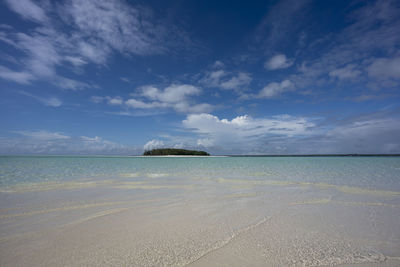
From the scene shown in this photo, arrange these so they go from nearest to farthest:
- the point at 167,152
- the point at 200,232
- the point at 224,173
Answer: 1. the point at 200,232
2. the point at 224,173
3. the point at 167,152

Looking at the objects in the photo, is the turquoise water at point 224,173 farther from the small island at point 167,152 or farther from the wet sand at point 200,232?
the small island at point 167,152

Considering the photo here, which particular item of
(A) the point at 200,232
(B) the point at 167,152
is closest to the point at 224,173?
(A) the point at 200,232

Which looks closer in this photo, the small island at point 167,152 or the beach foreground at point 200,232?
the beach foreground at point 200,232

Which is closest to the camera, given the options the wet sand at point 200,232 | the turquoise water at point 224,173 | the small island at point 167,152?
the wet sand at point 200,232

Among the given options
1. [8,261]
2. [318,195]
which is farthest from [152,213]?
[318,195]

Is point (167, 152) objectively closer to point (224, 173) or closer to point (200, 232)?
point (224, 173)

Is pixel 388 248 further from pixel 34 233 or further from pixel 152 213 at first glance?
pixel 34 233

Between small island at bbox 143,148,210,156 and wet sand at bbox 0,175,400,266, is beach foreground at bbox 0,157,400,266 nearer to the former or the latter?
wet sand at bbox 0,175,400,266

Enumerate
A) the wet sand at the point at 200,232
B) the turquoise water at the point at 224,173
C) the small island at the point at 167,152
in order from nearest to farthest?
the wet sand at the point at 200,232 → the turquoise water at the point at 224,173 → the small island at the point at 167,152

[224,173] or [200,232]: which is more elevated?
[224,173]

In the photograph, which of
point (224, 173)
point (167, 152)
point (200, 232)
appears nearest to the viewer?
point (200, 232)

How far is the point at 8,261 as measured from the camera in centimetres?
275

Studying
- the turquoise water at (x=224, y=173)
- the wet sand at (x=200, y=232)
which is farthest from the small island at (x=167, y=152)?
the wet sand at (x=200, y=232)

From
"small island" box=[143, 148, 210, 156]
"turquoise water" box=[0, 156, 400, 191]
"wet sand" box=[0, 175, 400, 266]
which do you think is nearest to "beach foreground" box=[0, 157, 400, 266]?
"wet sand" box=[0, 175, 400, 266]
